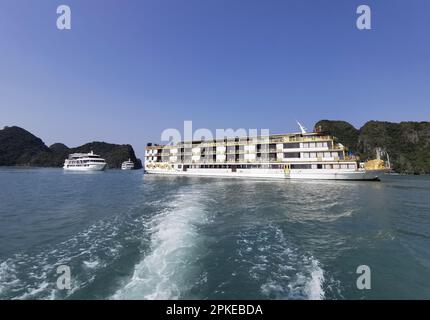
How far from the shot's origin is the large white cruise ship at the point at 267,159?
2090 inches

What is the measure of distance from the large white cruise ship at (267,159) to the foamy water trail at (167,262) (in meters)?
47.5

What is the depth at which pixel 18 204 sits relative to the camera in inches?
909

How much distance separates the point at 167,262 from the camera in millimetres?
9398

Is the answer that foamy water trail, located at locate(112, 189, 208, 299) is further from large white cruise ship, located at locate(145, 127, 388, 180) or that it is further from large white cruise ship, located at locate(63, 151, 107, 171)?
large white cruise ship, located at locate(63, 151, 107, 171)

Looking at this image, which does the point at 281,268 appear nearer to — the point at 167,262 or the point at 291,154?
the point at 167,262

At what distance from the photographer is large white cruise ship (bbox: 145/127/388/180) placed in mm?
53094

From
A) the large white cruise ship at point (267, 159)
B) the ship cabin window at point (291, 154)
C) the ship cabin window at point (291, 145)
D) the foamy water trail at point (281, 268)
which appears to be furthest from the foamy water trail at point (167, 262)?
the ship cabin window at point (291, 145)

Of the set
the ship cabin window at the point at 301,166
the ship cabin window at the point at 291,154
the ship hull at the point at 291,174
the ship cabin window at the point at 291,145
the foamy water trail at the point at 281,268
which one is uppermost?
the ship cabin window at the point at 291,145

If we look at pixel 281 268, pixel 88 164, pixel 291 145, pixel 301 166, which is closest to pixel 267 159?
pixel 291 145

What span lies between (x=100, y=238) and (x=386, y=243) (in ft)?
49.8

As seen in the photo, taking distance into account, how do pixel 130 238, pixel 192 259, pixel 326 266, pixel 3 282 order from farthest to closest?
pixel 130 238, pixel 192 259, pixel 326 266, pixel 3 282

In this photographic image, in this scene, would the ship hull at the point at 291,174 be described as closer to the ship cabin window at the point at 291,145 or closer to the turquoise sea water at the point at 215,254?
→ the ship cabin window at the point at 291,145

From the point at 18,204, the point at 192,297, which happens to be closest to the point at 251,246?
the point at 192,297

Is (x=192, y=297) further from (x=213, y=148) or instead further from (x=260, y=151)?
(x=213, y=148)
